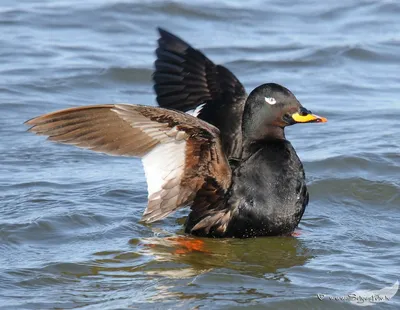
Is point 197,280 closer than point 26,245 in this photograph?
Yes

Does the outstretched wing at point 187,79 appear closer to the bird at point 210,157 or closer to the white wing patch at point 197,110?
the white wing patch at point 197,110

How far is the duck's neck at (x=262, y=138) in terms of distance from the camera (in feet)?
22.9

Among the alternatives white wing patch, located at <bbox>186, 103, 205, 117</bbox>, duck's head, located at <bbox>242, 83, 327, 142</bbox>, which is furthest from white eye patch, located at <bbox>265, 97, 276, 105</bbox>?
white wing patch, located at <bbox>186, 103, 205, 117</bbox>

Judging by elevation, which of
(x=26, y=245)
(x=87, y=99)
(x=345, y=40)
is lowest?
(x=26, y=245)

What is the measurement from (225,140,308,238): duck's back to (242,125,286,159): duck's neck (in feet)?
0.39

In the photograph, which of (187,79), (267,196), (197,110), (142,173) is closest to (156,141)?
(267,196)

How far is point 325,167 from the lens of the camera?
882 cm

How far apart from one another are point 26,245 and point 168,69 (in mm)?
2031

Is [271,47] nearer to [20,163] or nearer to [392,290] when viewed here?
[20,163]

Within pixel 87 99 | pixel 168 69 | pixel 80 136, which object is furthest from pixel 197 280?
pixel 87 99

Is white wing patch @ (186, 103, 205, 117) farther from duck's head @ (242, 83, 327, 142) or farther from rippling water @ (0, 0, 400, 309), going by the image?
rippling water @ (0, 0, 400, 309)

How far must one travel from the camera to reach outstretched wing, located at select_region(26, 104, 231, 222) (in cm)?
616

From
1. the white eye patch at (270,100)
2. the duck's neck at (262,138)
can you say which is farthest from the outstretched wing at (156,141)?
the white eye patch at (270,100)

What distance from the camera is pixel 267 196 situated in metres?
6.73
